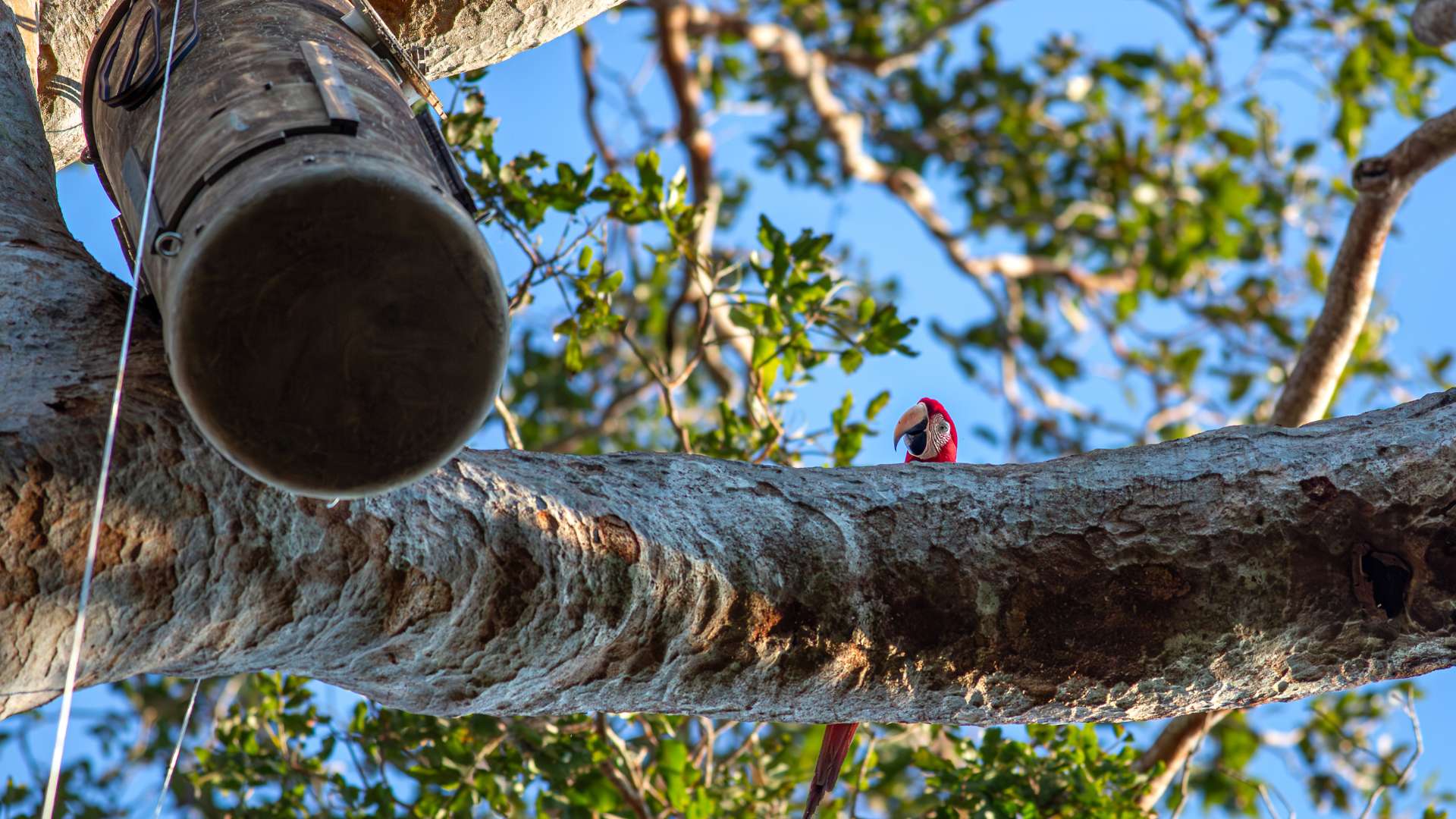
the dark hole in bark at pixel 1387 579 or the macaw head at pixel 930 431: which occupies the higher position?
the macaw head at pixel 930 431

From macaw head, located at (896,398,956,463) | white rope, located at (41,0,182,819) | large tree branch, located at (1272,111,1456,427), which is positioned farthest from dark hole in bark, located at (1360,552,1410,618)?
macaw head, located at (896,398,956,463)

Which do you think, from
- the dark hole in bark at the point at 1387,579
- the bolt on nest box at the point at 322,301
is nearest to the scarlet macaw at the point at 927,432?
the dark hole in bark at the point at 1387,579

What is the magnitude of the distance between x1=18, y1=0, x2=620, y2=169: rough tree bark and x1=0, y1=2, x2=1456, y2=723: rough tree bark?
67 centimetres

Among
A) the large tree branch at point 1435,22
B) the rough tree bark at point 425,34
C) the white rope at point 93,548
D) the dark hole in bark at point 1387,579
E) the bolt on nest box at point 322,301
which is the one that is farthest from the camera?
the large tree branch at point 1435,22

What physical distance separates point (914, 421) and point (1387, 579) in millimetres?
2090

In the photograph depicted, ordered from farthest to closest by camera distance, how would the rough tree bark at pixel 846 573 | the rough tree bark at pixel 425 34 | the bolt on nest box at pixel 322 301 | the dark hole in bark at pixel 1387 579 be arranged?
the rough tree bark at pixel 425 34
the dark hole in bark at pixel 1387 579
the rough tree bark at pixel 846 573
the bolt on nest box at pixel 322 301

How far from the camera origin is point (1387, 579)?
73.2 inches

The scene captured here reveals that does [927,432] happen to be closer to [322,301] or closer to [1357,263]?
[1357,263]

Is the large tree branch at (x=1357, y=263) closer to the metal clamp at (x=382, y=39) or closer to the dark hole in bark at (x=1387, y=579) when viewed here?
the dark hole in bark at (x=1387, y=579)

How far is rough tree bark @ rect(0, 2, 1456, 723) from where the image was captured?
1583 millimetres

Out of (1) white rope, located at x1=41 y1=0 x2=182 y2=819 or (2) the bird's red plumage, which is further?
(2) the bird's red plumage

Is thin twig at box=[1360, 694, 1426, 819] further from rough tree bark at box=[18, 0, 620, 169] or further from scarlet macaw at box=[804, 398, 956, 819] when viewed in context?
rough tree bark at box=[18, 0, 620, 169]

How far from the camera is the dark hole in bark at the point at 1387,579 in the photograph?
1.85 meters

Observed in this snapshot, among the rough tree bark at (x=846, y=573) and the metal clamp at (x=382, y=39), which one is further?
the metal clamp at (x=382, y=39)
